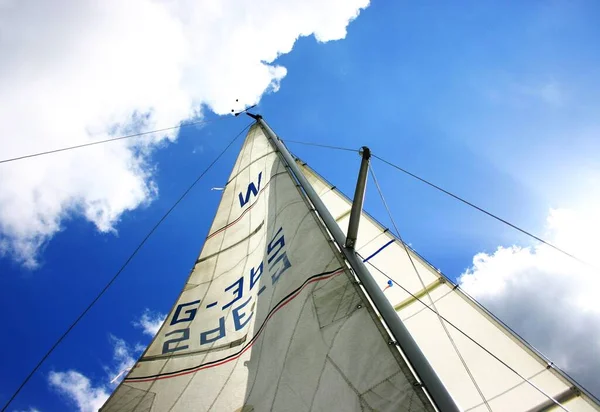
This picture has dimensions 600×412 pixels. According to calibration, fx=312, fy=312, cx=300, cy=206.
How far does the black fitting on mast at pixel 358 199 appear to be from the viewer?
2.98m

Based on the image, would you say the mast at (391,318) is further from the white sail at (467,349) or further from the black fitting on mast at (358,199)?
the white sail at (467,349)

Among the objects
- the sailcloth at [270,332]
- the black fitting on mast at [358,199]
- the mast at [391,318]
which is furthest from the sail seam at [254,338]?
the black fitting on mast at [358,199]

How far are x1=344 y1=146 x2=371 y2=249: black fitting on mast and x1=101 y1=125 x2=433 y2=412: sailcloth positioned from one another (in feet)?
0.79

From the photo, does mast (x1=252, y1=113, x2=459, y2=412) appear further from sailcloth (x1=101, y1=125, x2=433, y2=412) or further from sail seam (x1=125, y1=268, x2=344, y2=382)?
sail seam (x1=125, y1=268, x2=344, y2=382)

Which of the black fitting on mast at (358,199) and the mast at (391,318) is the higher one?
the black fitting on mast at (358,199)

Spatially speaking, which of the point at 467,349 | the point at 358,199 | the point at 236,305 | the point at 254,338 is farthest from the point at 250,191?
the point at 467,349

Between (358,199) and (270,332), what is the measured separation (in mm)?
1622

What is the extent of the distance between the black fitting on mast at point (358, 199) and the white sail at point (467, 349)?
60 centimetres

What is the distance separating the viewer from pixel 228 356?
3.79 metres

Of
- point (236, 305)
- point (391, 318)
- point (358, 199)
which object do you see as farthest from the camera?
point (236, 305)

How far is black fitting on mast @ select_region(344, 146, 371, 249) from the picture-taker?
2982 mm

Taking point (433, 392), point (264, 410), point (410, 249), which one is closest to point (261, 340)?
point (264, 410)

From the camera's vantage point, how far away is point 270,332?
3.18m

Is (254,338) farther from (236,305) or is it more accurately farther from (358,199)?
(358,199)
